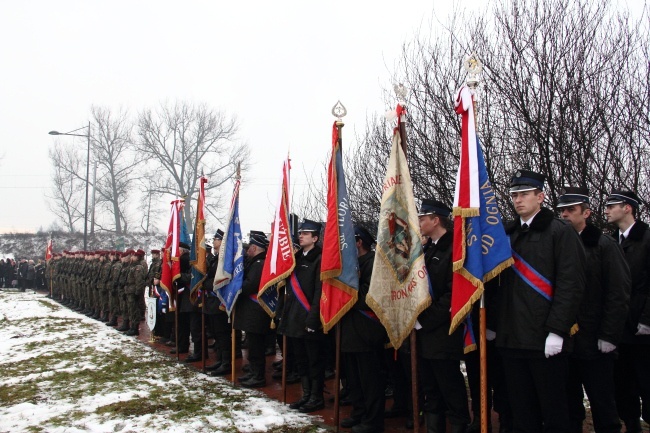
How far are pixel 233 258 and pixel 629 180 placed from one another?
606 centimetres


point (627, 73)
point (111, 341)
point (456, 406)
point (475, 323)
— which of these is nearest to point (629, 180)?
point (627, 73)

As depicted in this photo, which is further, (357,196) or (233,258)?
(357,196)

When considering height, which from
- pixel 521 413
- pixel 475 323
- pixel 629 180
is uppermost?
pixel 629 180

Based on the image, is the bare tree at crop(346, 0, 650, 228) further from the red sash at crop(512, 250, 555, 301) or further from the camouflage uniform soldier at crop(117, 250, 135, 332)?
the camouflage uniform soldier at crop(117, 250, 135, 332)

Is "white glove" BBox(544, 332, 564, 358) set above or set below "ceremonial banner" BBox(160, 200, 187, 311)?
below

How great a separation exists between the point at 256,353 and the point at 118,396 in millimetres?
1841

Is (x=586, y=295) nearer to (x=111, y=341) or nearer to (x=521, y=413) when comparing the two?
(x=521, y=413)

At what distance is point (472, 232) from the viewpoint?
4410 mm

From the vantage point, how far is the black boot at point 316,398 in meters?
6.30

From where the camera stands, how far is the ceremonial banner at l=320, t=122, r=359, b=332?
561 cm

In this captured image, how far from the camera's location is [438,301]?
15.8ft

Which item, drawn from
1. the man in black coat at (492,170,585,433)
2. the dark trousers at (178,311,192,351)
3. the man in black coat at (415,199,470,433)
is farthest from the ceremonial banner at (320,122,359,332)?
the dark trousers at (178,311,192,351)

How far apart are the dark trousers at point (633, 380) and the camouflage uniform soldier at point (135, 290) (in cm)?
1028

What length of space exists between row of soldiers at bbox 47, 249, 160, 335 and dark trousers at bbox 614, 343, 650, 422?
953cm
